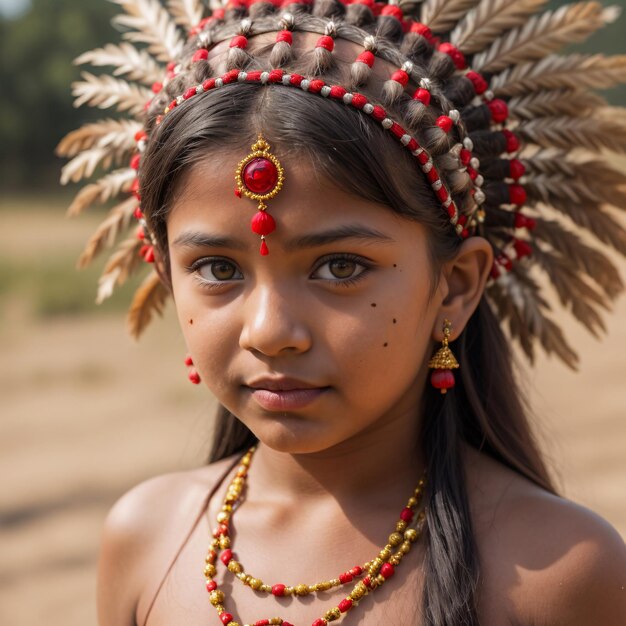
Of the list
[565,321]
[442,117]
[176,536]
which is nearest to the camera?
[442,117]

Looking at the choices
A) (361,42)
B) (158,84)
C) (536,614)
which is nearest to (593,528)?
(536,614)

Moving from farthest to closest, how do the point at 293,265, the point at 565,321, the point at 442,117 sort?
1. the point at 565,321
2. the point at 442,117
3. the point at 293,265

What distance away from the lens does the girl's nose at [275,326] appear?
2189mm

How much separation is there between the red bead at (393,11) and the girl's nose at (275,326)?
852 mm

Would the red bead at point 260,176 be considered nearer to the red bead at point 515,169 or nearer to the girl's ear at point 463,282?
the girl's ear at point 463,282

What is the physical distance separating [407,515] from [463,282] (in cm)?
58

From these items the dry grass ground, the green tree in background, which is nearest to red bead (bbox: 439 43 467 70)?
the dry grass ground

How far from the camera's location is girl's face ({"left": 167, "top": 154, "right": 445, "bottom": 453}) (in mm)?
2229

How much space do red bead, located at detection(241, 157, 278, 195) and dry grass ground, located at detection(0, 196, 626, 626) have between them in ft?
6.82

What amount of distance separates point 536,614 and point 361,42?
1340mm

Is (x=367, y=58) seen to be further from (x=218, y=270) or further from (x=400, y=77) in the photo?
(x=218, y=270)

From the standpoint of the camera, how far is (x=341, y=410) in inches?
90.5

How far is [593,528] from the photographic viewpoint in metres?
2.35

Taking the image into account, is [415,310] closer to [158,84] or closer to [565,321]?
[158,84]
